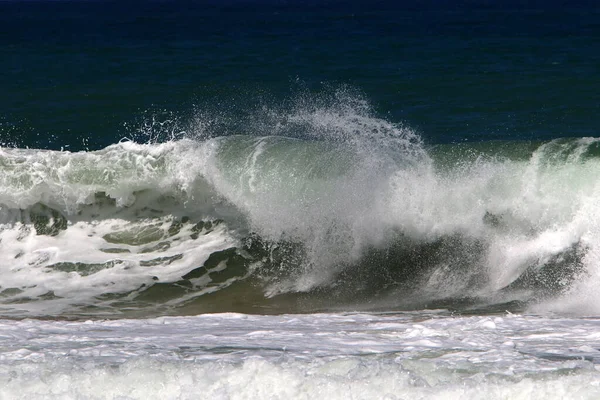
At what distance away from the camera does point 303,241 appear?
9406 mm

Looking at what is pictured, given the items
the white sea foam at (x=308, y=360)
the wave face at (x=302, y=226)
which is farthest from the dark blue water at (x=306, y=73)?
the white sea foam at (x=308, y=360)

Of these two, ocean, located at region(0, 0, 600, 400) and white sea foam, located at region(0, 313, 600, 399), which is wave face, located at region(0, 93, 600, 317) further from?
white sea foam, located at region(0, 313, 600, 399)

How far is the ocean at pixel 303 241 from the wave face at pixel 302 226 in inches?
1.0

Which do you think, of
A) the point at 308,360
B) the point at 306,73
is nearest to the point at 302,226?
the point at 308,360

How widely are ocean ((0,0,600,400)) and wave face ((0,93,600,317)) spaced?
0.02 metres

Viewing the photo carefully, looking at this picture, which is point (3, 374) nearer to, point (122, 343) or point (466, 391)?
→ point (122, 343)

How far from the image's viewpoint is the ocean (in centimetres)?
479

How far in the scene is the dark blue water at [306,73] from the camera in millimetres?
16578

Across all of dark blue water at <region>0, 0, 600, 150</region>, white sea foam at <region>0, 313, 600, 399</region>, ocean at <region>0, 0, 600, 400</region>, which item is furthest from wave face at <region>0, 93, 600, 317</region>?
dark blue water at <region>0, 0, 600, 150</region>

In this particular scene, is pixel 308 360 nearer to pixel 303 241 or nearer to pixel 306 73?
pixel 303 241

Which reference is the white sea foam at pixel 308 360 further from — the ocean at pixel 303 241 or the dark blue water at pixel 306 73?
the dark blue water at pixel 306 73

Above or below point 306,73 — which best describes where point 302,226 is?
below

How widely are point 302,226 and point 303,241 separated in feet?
0.80

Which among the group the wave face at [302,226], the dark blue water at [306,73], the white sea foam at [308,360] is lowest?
the white sea foam at [308,360]
